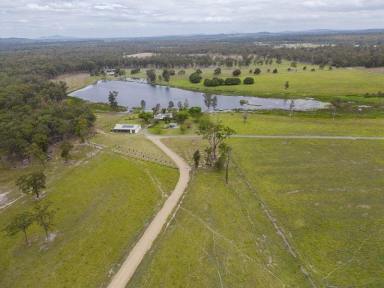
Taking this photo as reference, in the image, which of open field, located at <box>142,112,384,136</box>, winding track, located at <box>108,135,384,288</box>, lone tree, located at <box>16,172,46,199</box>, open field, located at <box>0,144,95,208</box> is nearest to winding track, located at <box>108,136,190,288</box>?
winding track, located at <box>108,135,384,288</box>

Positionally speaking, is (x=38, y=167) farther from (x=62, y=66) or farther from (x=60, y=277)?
(x=62, y=66)

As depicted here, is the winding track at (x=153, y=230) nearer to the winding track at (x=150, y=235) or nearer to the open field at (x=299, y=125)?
the winding track at (x=150, y=235)

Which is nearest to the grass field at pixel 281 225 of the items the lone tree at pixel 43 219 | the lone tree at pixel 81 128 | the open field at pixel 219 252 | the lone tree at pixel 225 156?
the open field at pixel 219 252

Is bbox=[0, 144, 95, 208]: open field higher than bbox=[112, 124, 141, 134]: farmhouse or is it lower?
lower

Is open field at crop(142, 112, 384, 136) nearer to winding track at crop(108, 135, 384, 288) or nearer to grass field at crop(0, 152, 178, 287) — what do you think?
winding track at crop(108, 135, 384, 288)

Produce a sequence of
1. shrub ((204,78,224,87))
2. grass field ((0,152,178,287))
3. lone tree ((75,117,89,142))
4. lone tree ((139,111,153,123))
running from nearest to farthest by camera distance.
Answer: grass field ((0,152,178,287)) → lone tree ((75,117,89,142)) → lone tree ((139,111,153,123)) → shrub ((204,78,224,87))

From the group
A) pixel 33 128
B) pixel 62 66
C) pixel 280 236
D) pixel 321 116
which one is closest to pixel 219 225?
pixel 280 236
